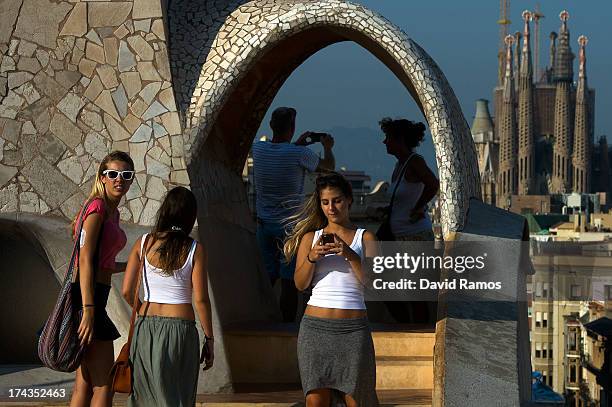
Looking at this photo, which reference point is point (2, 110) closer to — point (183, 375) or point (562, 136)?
point (183, 375)

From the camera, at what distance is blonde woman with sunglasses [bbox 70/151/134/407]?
607cm

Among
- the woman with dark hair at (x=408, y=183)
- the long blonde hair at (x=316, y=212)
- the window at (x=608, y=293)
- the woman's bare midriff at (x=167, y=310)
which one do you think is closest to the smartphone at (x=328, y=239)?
the long blonde hair at (x=316, y=212)

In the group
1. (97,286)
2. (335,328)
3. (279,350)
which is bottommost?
(279,350)

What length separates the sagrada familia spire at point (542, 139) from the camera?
153 metres

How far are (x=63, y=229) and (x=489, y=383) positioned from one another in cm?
277

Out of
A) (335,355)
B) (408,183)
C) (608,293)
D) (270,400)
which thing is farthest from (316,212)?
(608,293)

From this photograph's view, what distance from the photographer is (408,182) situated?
9.07m

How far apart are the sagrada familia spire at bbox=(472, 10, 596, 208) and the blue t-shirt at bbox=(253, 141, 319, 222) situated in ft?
457

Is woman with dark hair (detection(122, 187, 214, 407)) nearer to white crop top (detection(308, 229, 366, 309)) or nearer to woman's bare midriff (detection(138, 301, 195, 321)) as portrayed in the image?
woman's bare midriff (detection(138, 301, 195, 321))

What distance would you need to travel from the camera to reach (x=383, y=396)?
7.86m

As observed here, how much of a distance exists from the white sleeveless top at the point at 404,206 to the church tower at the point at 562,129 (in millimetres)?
145577

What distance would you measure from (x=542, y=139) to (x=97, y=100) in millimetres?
153780

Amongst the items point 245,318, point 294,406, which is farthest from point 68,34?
point 294,406

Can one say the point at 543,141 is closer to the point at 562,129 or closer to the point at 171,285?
the point at 562,129
